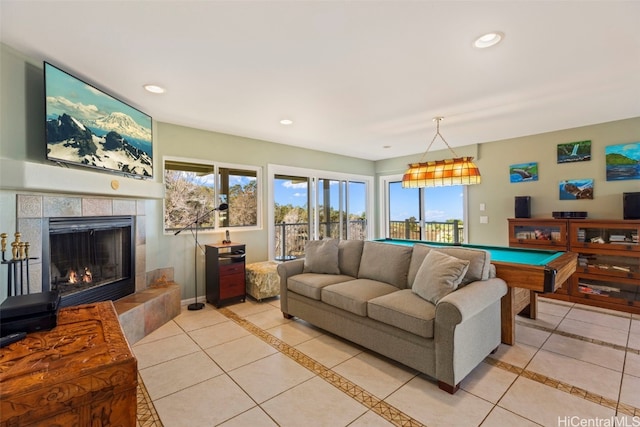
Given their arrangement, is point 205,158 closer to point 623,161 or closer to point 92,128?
point 92,128

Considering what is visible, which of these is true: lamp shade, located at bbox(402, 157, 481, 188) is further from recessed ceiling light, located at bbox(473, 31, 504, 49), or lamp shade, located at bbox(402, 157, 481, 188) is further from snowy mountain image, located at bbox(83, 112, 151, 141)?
snowy mountain image, located at bbox(83, 112, 151, 141)

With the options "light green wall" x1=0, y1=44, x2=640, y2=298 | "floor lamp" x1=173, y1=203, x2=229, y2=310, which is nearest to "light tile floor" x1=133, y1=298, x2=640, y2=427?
"floor lamp" x1=173, y1=203, x2=229, y2=310

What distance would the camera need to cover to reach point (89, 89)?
264 cm

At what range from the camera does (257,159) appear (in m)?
4.83

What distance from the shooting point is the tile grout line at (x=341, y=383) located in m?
1.88

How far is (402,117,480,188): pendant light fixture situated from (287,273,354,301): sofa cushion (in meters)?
1.47

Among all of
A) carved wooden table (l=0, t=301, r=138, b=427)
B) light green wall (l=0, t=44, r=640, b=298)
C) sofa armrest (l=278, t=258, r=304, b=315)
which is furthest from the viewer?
sofa armrest (l=278, t=258, r=304, b=315)

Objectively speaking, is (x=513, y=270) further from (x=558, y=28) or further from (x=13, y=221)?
(x=13, y=221)

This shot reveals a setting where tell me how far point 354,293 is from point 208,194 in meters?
2.67

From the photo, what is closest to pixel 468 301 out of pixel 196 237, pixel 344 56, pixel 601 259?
pixel 344 56

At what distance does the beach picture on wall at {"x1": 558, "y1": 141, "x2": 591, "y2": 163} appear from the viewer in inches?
164

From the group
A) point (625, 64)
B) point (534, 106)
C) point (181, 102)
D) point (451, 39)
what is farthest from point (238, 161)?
point (625, 64)

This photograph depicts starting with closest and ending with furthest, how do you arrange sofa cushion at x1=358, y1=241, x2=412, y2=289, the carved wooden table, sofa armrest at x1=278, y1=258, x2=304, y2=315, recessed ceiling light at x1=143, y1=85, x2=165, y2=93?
the carved wooden table
recessed ceiling light at x1=143, y1=85, x2=165, y2=93
sofa cushion at x1=358, y1=241, x2=412, y2=289
sofa armrest at x1=278, y1=258, x2=304, y2=315

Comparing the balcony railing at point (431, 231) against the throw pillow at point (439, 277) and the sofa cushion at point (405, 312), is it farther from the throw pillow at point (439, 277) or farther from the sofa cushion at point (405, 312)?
the sofa cushion at point (405, 312)
